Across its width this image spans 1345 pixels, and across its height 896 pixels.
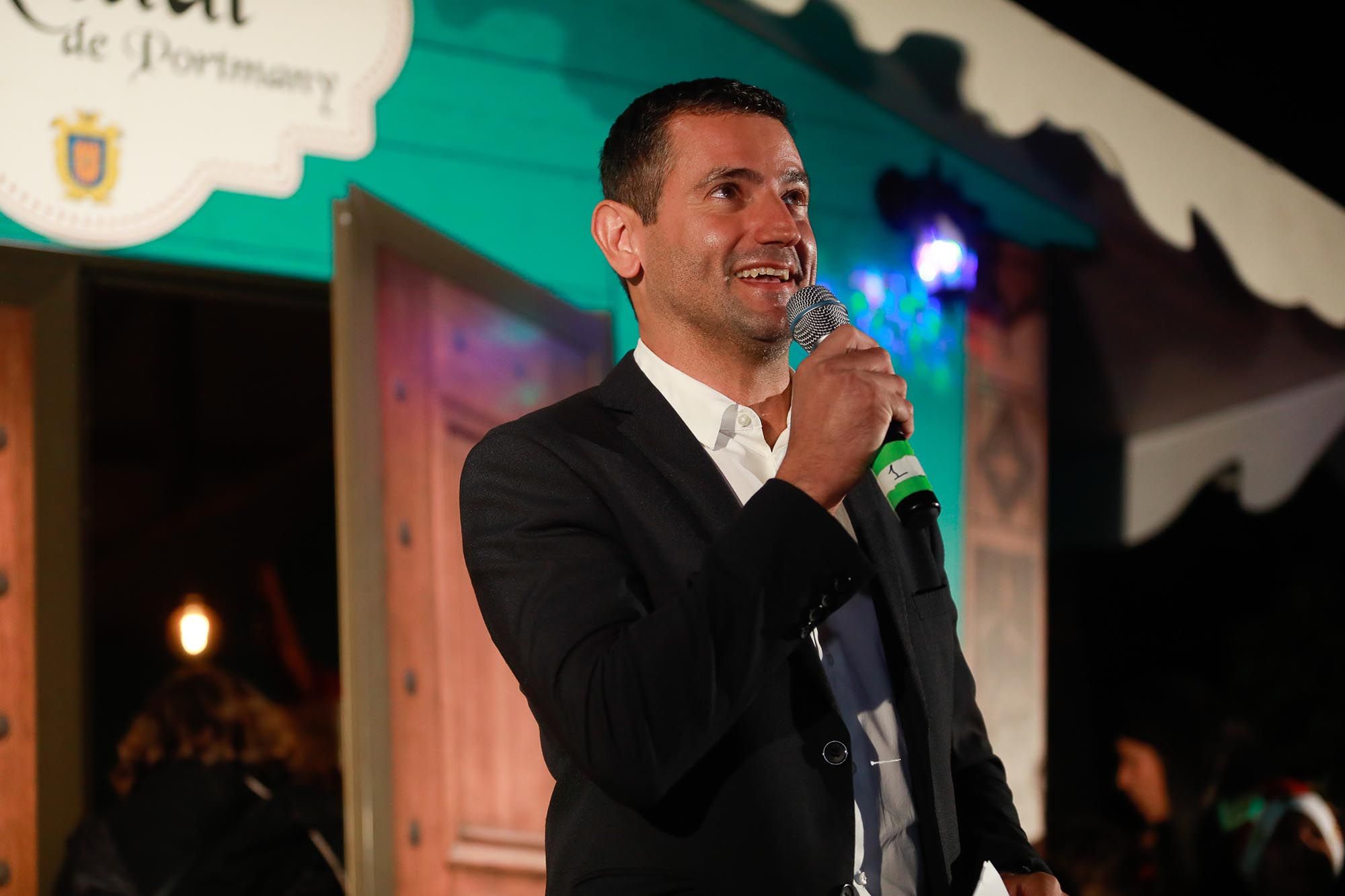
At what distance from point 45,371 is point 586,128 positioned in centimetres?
180

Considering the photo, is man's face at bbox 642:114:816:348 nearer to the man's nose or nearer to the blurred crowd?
the man's nose

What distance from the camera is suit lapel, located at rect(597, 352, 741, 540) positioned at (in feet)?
5.44

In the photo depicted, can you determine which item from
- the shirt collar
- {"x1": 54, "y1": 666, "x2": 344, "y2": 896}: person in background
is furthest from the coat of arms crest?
the shirt collar

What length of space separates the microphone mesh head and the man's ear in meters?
0.31

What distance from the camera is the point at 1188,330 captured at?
19.6 ft

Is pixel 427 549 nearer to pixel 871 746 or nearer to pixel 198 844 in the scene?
pixel 198 844

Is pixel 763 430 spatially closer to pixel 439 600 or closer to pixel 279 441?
pixel 439 600

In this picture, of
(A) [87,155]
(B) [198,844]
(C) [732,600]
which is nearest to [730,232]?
(C) [732,600]

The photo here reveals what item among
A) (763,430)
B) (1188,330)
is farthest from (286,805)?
(1188,330)

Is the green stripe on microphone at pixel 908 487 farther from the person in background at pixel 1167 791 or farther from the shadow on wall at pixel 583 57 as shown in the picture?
the person in background at pixel 1167 791

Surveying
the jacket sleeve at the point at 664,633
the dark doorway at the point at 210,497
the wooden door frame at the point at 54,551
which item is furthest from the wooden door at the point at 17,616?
the dark doorway at the point at 210,497

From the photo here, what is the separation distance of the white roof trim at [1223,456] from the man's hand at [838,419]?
18.6 ft

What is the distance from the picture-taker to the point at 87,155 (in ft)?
11.9

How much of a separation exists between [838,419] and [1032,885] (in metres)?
0.70
